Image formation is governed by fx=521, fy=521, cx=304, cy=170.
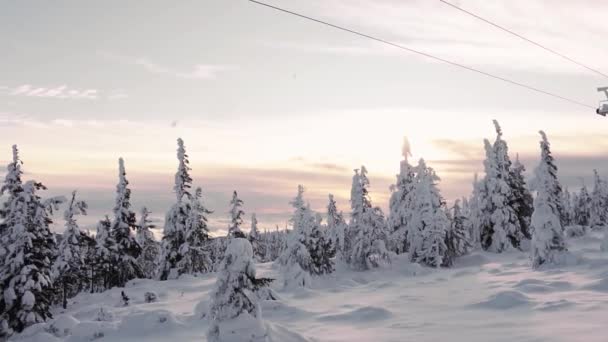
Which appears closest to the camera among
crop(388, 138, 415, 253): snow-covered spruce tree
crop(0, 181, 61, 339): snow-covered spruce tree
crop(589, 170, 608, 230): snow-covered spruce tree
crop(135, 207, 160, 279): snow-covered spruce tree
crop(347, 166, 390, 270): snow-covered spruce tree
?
crop(0, 181, 61, 339): snow-covered spruce tree

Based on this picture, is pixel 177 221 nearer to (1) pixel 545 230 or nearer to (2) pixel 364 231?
(2) pixel 364 231

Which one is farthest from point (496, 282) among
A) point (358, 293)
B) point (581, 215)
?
point (581, 215)

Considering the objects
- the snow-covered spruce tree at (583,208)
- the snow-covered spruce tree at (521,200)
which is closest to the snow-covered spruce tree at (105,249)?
the snow-covered spruce tree at (521,200)

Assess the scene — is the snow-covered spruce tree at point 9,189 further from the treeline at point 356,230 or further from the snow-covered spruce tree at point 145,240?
the snow-covered spruce tree at point 145,240

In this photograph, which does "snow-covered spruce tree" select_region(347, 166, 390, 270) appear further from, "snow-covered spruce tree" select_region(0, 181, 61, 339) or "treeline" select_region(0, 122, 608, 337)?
"snow-covered spruce tree" select_region(0, 181, 61, 339)

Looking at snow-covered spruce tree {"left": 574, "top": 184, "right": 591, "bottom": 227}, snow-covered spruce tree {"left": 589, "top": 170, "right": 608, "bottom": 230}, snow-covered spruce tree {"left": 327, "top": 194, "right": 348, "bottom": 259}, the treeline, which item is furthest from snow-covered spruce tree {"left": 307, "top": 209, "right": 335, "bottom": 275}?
snow-covered spruce tree {"left": 574, "top": 184, "right": 591, "bottom": 227}

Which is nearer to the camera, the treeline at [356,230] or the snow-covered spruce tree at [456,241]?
the treeline at [356,230]

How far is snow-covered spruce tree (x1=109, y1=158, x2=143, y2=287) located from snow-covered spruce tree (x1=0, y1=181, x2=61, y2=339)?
17.1 metres

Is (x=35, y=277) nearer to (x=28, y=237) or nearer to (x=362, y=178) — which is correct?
(x=28, y=237)

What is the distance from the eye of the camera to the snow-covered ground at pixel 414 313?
15904mm

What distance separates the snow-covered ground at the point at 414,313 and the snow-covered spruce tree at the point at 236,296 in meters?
0.92

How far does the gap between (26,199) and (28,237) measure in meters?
2.34

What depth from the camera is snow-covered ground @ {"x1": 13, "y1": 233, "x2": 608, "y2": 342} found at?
1590 cm

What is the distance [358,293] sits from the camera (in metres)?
32.4
